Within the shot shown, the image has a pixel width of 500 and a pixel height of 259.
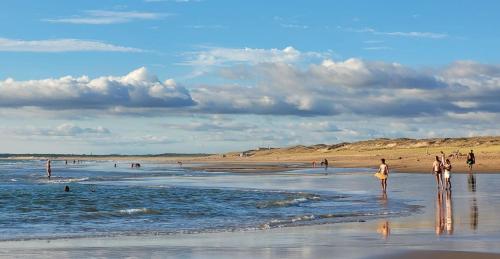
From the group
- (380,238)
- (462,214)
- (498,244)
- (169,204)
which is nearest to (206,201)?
(169,204)

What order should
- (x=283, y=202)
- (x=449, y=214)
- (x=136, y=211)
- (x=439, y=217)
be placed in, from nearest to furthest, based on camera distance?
(x=439, y=217)
(x=449, y=214)
(x=136, y=211)
(x=283, y=202)

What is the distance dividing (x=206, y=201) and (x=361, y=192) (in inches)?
349

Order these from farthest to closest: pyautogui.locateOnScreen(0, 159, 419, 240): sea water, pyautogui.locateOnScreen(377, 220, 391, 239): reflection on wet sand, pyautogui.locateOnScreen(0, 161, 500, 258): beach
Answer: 1. pyautogui.locateOnScreen(0, 159, 419, 240): sea water
2. pyautogui.locateOnScreen(377, 220, 391, 239): reflection on wet sand
3. pyautogui.locateOnScreen(0, 161, 500, 258): beach

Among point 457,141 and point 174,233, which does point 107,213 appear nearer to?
point 174,233

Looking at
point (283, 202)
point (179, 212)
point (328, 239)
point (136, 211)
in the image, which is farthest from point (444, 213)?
point (136, 211)

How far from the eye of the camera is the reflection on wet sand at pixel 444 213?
57.9ft

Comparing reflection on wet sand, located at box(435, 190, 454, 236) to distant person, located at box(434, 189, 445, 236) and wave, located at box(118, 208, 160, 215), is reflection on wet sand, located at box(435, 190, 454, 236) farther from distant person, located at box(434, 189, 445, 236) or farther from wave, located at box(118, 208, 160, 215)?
wave, located at box(118, 208, 160, 215)

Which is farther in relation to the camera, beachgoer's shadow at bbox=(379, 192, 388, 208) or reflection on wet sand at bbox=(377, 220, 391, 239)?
beachgoer's shadow at bbox=(379, 192, 388, 208)

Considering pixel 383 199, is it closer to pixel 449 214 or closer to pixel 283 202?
pixel 283 202

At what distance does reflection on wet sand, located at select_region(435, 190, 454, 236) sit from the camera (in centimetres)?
1766

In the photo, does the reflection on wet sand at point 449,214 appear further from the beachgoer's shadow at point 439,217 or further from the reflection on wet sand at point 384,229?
the reflection on wet sand at point 384,229

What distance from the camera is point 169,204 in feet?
102

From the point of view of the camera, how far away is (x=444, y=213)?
22188 mm

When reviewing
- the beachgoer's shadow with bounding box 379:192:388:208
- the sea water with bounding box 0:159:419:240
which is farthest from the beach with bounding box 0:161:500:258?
the beachgoer's shadow with bounding box 379:192:388:208
